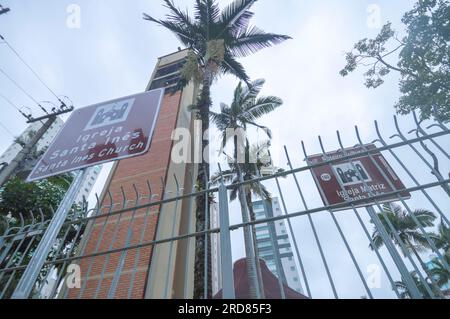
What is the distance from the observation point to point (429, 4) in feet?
37.7

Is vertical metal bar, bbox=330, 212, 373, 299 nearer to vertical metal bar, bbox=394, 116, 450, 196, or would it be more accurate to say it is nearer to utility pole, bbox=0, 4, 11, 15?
vertical metal bar, bbox=394, 116, 450, 196

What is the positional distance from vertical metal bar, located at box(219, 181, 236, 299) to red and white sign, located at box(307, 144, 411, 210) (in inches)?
38.4

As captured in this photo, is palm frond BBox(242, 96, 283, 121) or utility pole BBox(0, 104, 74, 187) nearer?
utility pole BBox(0, 104, 74, 187)

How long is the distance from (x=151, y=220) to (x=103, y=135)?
8095 mm

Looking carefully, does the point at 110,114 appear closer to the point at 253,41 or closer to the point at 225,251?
the point at 225,251

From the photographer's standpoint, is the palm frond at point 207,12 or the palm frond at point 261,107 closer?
the palm frond at point 207,12

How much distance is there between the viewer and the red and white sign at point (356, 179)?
2367 mm

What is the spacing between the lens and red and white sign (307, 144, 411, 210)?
2.37 meters

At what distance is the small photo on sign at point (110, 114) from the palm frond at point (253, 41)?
8.96 metres

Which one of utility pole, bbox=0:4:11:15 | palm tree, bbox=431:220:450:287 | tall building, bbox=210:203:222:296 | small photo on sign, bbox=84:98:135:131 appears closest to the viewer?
palm tree, bbox=431:220:450:287

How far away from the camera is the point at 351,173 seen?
260cm

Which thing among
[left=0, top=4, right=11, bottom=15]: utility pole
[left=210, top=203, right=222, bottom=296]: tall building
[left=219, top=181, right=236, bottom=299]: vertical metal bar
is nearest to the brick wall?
[left=210, top=203, right=222, bottom=296]: tall building

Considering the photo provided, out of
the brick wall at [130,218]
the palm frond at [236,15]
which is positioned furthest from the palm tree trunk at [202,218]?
the palm frond at [236,15]

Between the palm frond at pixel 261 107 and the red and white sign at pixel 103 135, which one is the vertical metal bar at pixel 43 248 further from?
the palm frond at pixel 261 107
